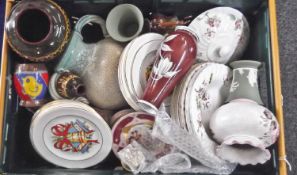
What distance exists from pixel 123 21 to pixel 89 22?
83mm

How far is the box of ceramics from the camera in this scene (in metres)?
0.83

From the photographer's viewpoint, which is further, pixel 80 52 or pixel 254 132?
pixel 80 52

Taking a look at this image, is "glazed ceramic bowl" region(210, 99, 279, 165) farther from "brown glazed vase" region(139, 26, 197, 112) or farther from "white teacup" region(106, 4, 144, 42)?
"white teacup" region(106, 4, 144, 42)

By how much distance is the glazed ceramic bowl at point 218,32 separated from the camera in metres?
0.91

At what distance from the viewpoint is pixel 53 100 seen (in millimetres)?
905

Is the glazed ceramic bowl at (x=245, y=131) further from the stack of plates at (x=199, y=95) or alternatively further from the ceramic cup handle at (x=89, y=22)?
the ceramic cup handle at (x=89, y=22)

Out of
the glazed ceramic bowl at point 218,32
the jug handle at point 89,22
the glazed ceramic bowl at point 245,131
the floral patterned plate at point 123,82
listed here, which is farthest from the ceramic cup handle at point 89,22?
the glazed ceramic bowl at point 245,131

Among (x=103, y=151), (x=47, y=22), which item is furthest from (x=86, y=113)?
(x=47, y=22)

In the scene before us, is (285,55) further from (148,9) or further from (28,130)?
(28,130)

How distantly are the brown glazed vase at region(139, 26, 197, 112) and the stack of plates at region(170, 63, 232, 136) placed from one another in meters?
0.03

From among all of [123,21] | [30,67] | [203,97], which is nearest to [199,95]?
[203,97]

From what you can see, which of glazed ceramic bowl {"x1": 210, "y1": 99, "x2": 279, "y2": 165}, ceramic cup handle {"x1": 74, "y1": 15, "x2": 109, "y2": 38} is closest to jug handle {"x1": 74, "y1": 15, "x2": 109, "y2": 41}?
ceramic cup handle {"x1": 74, "y1": 15, "x2": 109, "y2": 38}

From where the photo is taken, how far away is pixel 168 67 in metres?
0.84

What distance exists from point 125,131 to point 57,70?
0.21 meters
